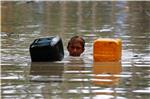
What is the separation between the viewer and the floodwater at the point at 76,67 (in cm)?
702

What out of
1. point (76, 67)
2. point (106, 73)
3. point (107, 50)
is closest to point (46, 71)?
point (76, 67)

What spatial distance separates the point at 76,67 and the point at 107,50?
77cm

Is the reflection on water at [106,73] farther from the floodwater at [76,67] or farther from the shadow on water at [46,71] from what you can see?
the shadow on water at [46,71]

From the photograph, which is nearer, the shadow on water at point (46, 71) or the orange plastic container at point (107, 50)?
the shadow on water at point (46, 71)

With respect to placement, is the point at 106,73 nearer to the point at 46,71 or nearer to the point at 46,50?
the point at 46,71

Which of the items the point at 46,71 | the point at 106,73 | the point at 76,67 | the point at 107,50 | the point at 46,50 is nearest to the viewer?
the point at 106,73

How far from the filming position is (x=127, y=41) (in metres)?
11.4

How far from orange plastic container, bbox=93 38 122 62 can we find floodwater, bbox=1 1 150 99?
5.9 inches

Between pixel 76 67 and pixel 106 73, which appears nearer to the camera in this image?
pixel 106 73

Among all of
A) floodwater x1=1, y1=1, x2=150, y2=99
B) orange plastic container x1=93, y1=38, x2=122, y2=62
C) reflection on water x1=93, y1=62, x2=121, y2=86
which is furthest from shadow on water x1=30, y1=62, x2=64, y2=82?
orange plastic container x1=93, y1=38, x2=122, y2=62

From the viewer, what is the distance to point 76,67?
8.77 m

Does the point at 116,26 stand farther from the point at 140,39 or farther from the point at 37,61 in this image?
the point at 37,61

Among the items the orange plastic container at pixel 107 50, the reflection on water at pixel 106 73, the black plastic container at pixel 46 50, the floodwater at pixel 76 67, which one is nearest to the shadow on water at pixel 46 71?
the floodwater at pixel 76 67

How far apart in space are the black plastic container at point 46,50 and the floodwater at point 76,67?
0.12 meters
